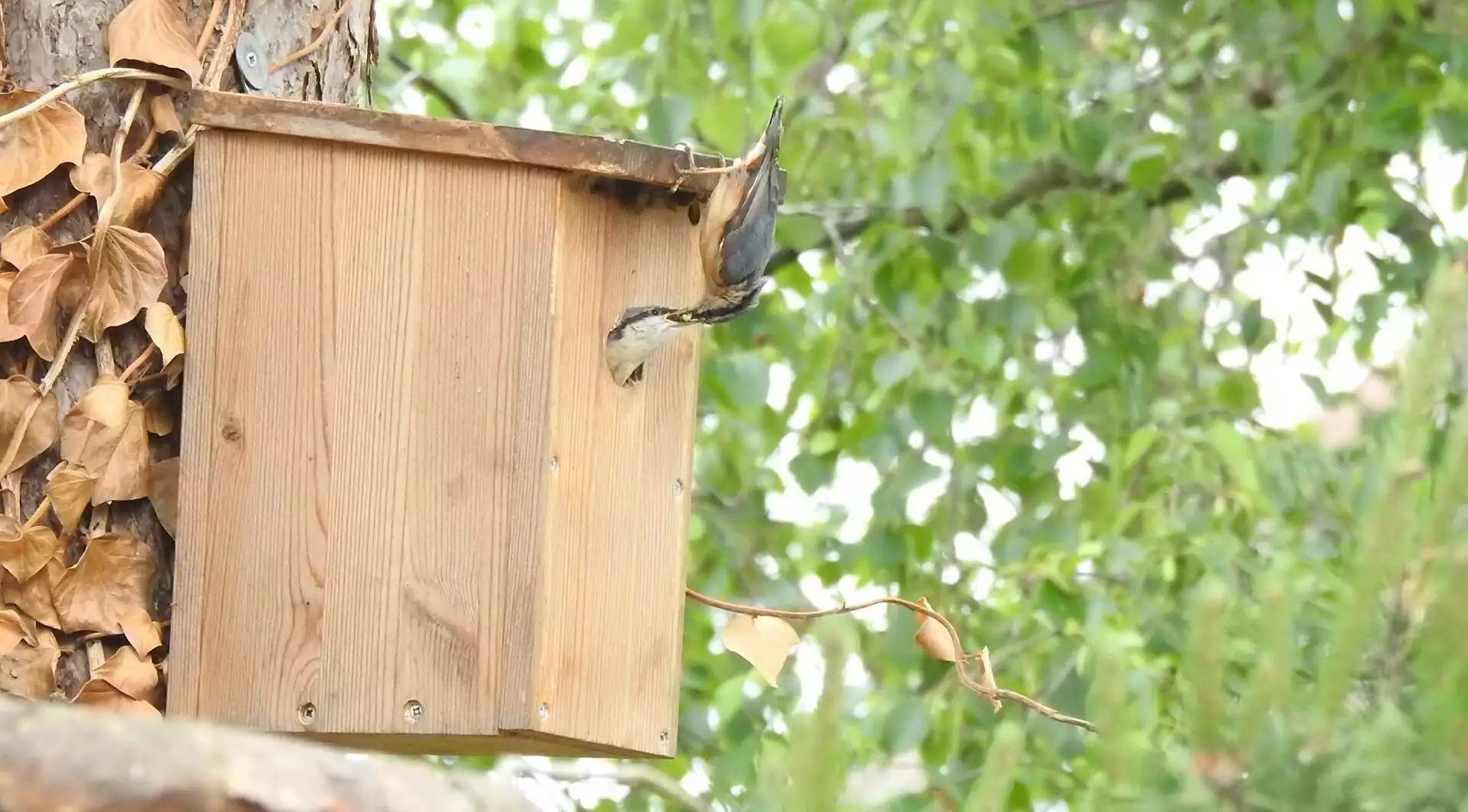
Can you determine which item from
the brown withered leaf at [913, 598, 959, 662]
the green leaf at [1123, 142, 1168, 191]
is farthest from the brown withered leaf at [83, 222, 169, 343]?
the green leaf at [1123, 142, 1168, 191]

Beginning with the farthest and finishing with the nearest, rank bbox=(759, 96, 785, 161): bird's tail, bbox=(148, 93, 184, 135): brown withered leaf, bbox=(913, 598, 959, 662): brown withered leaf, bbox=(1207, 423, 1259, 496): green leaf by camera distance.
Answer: bbox=(1207, 423, 1259, 496): green leaf
bbox=(913, 598, 959, 662): brown withered leaf
bbox=(759, 96, 785, 161): bird's tail
bbox=(148, 93, 184, 135): brown withered leaf

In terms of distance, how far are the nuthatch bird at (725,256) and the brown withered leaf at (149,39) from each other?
0.46 meters

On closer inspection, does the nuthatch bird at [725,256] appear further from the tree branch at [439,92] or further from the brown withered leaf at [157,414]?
the tree branch at [439,92]

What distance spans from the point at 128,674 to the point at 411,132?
1.72ft

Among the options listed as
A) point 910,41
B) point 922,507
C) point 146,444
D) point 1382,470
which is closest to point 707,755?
point 922,507

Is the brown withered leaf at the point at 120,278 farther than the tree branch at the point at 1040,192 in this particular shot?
No

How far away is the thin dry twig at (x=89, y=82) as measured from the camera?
164 cm

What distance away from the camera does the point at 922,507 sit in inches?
147

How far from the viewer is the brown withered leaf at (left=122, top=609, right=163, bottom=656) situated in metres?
1.66

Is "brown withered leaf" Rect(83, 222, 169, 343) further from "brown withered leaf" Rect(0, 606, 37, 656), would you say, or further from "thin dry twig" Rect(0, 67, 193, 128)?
"brown withered leaf" Rect(0, 606, 37, 656)

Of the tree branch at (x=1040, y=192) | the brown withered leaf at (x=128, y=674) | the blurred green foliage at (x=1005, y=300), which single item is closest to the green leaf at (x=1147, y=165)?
the blurred green foliage at (x=1005, y=300)

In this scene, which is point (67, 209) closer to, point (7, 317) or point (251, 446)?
point (7, 317)

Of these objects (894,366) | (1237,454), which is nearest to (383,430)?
(1237,454)

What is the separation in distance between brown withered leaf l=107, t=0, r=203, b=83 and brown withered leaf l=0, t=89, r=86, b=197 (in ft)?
0.24
